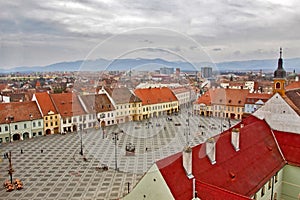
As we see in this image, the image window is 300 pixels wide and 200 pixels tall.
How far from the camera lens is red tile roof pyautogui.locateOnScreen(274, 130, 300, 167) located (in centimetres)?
1569

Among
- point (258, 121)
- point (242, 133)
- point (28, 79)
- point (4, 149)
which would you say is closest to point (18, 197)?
point (4, 149)

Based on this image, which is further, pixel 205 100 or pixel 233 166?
pixel 205 100

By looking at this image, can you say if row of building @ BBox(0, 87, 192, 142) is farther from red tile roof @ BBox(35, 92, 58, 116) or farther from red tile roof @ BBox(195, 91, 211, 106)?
red tile roof @ BBox(195, 91, 211, 106)

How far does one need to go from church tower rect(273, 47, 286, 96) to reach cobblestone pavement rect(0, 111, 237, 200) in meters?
7.26

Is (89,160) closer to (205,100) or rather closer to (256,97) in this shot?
(205,100)

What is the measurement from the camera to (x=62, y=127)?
1409 inches

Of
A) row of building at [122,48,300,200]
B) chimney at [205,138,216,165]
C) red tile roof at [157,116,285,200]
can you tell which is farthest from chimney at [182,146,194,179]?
chimney at [205,138,216,165]

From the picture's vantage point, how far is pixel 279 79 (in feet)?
62.5

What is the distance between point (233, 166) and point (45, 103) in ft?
A: 97.6

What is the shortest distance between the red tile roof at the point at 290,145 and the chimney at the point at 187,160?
8.76 metres

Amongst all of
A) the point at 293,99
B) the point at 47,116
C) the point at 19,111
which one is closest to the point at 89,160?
the point at 47,116

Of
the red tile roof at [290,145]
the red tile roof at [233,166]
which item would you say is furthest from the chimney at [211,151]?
the red tile roof at [290,145]

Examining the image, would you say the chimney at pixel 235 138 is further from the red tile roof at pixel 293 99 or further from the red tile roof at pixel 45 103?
the red tile roof at pixel 45 103

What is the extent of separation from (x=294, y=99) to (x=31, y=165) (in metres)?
21.7
